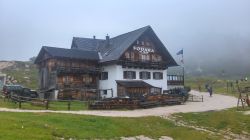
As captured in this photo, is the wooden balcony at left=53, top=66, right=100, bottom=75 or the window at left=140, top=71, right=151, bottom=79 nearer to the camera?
the wooden balcony at left=53, top=66, right=100, bottom=75

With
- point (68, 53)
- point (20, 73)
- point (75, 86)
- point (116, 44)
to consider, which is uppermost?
point (116, 44)

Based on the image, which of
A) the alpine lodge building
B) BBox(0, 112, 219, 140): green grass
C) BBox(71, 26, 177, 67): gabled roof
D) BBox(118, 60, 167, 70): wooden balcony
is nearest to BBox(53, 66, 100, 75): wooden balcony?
the alpine lodge building

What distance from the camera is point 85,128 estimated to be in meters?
27.7

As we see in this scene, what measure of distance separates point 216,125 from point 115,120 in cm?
1132

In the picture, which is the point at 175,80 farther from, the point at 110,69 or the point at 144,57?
the point at 110,69

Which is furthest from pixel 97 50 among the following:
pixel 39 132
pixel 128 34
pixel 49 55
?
pixel 39 132

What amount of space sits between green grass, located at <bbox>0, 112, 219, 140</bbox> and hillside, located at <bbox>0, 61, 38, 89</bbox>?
55819 millimetres

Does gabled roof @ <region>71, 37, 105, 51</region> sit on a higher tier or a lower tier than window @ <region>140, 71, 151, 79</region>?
higher

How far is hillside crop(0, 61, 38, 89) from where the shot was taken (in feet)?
293

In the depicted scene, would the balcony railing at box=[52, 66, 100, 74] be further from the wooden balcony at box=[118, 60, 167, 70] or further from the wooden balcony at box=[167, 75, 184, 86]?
the wooden balcony at box=[167, 75, 184, 86]

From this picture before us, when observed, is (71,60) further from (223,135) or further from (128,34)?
(223,135)

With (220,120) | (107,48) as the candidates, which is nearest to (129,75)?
(107,48)

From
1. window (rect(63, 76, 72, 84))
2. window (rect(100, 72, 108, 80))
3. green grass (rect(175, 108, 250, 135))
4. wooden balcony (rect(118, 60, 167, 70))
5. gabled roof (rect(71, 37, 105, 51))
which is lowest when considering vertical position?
green grass (rect(175, 108, 250, 135))

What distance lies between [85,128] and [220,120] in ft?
56.3
